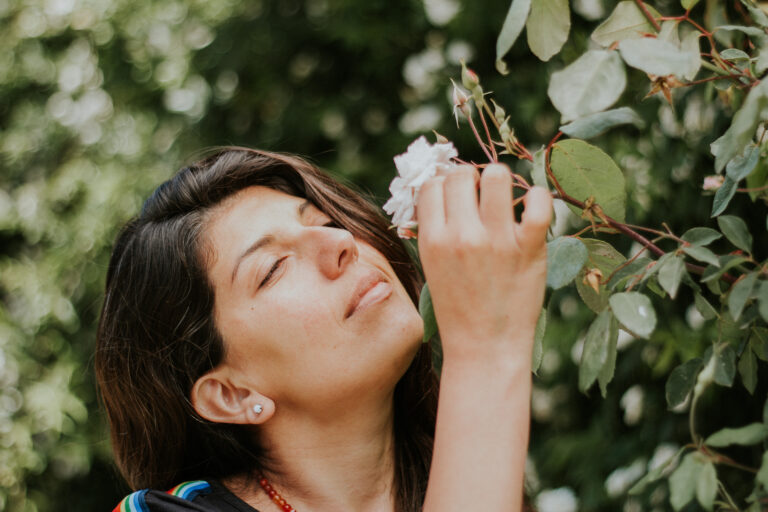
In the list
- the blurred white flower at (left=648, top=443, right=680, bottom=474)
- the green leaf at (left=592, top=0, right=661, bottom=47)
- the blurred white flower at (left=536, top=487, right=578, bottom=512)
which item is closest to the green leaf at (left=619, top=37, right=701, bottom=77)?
the green leaf at (left=592, top=0, right=661, bottom=47)

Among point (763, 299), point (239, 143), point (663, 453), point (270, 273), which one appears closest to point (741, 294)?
point (763, 299)

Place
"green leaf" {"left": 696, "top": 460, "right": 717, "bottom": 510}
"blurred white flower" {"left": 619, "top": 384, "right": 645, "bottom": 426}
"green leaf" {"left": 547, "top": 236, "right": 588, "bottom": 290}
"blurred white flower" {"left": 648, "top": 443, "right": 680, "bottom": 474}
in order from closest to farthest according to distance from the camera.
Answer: "green leaf" {"left": 696, "top": 460, "right": 717, "bottom": 510} → "green leaf" {"left": 547, "top": 236, "right": 588, "bottom": 290} → "blurred white flower" {"left": 648, "top": 443, "right": 680, "bottom": 474} → "blurred white flower" {"left": 619, "top": 384, "right": 645, "bottom": 426}

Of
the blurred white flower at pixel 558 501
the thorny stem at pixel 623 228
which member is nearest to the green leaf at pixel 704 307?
the thorny stem at pixel 623 228

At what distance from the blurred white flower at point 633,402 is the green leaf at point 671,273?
3.49 feet

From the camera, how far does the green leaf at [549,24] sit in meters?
0.78

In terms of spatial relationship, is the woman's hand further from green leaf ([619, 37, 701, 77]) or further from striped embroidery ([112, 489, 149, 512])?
striped embroidery ([112, 489, 149, 512])

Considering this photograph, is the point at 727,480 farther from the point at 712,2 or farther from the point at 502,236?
the point at 502,236

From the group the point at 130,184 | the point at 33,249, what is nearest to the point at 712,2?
the point at 130,184

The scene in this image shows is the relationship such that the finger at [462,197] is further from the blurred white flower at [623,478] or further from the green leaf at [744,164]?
the blurred white flower at [623,478]

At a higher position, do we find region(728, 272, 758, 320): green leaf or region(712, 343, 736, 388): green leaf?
region(728, 272, 758, 320): green leaf

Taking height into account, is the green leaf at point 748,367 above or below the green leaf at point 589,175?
below

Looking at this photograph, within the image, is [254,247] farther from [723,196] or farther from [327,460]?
[723,196]

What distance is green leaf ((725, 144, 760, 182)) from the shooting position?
0.77 m

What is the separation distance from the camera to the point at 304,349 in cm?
118
